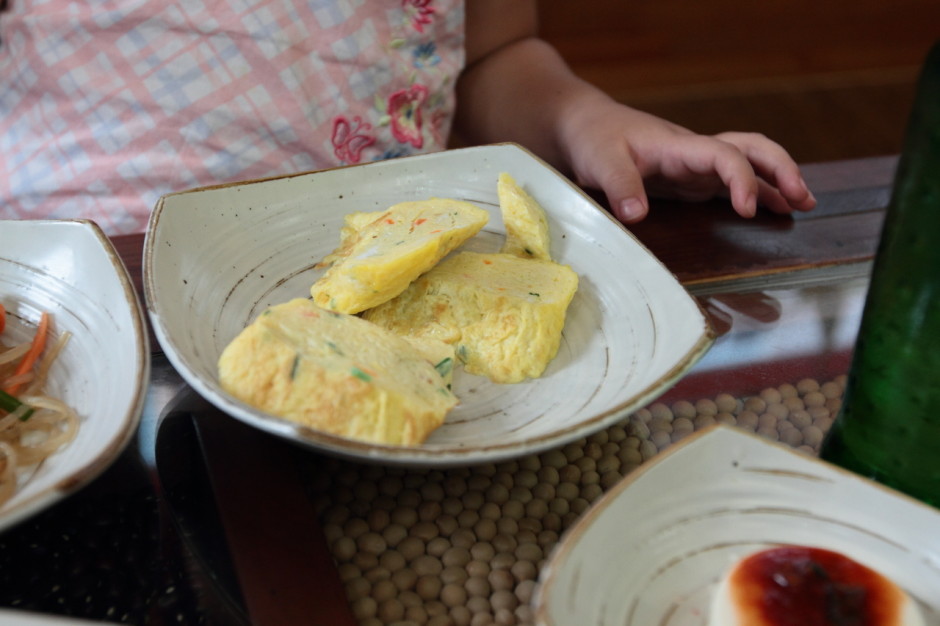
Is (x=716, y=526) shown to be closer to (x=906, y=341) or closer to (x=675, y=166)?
(x=906, y=341)

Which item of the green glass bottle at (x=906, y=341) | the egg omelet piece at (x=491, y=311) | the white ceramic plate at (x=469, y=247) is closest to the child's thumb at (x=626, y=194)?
the white ceramic plate at (x=469, y=247)

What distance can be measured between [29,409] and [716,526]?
0.60 meters

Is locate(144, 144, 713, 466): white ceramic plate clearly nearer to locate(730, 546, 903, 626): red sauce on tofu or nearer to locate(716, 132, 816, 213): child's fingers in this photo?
locate(730, 546, 903, 626): red sauce on tofu

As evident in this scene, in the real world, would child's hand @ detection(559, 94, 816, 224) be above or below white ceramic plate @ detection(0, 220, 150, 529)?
below

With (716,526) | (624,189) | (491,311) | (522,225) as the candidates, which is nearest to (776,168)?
(624,189)

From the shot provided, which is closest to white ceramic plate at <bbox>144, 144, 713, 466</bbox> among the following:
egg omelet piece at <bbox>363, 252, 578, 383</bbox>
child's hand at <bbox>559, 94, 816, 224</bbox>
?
egg omelet piece at <bbox>363, 252, 578, 383</bbox>

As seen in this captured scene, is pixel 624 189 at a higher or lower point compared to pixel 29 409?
lower

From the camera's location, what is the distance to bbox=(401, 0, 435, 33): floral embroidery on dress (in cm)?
146

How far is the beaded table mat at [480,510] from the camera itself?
0.70 meters

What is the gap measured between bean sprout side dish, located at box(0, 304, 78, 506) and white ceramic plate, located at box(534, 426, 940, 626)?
44 cm

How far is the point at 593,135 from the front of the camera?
135 centimetres

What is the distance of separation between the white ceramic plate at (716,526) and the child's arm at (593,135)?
0.55 meters

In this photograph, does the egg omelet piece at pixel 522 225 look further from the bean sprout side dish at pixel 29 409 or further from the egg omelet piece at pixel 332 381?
the bean sprout side dish at pixel 29 409

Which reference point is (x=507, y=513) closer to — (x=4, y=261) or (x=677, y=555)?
(x=677, y=555)
